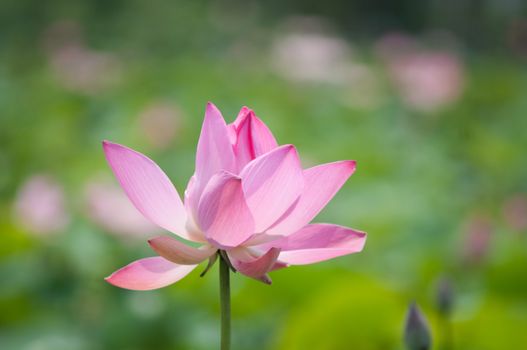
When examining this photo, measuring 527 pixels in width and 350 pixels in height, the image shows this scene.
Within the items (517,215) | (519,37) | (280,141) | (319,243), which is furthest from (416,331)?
(519,37)

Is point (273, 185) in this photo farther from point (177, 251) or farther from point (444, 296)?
point (444, 296)

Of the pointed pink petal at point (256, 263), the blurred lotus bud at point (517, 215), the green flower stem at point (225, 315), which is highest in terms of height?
the pointed pink petal at point (256, 263)

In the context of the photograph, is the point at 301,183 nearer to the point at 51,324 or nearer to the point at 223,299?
the point at 223,299

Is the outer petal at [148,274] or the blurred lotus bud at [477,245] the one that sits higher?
the outer petal at [148,274]

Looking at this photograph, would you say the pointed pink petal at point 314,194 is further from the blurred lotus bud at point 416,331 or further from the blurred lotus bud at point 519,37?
the blurred lotus bud at point 519,37

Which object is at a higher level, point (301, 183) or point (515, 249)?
point (301, 183)

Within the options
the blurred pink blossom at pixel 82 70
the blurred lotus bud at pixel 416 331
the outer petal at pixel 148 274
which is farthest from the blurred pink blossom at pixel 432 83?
the outer petal at pixel 148 274

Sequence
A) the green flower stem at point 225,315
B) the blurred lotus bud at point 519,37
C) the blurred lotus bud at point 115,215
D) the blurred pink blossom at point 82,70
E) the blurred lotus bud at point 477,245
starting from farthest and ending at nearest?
1. the blurred lotus bud at point 519,37
2. the blurred pink blossom at point 82,70
3. the blurred lotus bud at point 115,215
4. the blurred lotus bud at point 477,245
5. the green flower stem at point 225,315

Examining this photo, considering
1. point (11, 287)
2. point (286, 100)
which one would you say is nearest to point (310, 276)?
point (11, 287)
